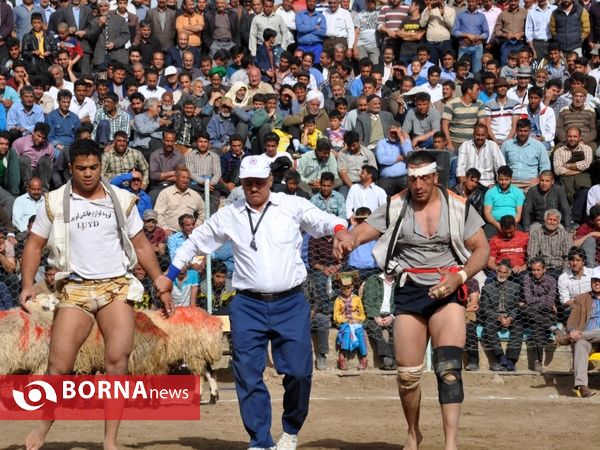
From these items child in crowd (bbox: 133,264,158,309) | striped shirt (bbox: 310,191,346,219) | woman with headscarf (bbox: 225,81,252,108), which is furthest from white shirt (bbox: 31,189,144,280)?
woman with headscarf (bbox: 225,81,252,108)

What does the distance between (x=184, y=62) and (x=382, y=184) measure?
497 cm

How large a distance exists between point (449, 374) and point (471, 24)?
14.5 meters

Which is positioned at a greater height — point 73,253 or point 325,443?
point 73,253

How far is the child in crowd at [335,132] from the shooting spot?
18.7 meters

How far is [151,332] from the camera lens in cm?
1252

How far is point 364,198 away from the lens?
55.9 ft

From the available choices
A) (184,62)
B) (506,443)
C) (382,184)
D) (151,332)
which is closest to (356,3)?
(184,62)

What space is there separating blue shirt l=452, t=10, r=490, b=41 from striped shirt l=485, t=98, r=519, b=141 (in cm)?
312

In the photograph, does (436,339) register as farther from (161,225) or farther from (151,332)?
(161,225)

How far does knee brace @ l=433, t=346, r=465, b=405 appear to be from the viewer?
852cm

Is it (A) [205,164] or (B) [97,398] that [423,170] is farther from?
(A) [205,164]

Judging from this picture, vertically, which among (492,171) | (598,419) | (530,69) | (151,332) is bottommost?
(598,419)

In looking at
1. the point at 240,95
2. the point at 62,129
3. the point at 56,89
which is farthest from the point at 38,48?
the point at 240,95

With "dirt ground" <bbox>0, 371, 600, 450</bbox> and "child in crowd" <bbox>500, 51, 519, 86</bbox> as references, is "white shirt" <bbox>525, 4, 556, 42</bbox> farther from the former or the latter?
"dirt ground" <bbox>0, 371, 600, 450</bbox>
